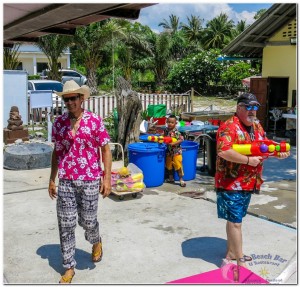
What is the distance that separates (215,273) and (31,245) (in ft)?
7.01

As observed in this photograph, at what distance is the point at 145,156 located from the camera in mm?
6848

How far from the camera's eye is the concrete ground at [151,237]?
3984 mm

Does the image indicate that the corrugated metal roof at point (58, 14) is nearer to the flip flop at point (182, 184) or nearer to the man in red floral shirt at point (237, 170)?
the man in red floral shirt at point (237, 170)

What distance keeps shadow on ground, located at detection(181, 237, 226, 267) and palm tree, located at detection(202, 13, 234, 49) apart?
46373mm

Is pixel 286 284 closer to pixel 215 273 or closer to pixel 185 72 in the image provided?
pixel 215 273

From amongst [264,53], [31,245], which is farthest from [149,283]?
[264,53]

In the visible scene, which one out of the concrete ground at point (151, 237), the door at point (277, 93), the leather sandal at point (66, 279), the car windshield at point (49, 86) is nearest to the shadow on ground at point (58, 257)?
the concrete ground at point (151, 237)

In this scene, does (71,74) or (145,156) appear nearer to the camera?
(145,156)

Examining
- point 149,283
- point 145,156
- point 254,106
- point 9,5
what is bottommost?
point 149,283

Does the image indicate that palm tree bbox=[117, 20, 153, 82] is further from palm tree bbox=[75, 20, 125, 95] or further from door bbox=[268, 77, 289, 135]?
door bbox=[268, 77, 289, 135]

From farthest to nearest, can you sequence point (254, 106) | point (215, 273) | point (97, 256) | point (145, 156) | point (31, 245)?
point (145, 156)
point (31, 245)
point (97, 256)
point (254, 106)
point (215, 273)

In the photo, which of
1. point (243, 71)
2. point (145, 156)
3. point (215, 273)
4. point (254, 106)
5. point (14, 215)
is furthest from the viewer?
point (243, 71)

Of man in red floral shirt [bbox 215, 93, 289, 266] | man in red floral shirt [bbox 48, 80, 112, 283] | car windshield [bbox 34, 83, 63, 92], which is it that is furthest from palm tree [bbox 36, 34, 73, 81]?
man in red floral shirt [bbox 215, 93, 289, 266]

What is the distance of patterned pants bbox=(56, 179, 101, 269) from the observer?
3.71m
